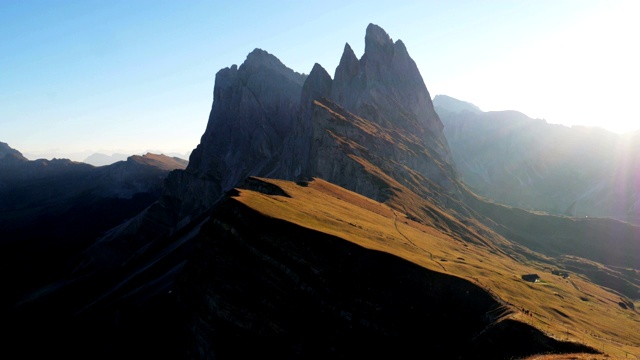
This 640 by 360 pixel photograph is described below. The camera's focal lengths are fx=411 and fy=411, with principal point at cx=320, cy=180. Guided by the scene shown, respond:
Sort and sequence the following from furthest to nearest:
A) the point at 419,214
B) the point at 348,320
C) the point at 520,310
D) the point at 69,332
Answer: the point at 419,214 → the point at 69,332 → the point at 348,320 → the point at 520,310

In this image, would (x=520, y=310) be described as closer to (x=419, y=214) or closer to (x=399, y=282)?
(x=399, y=282)

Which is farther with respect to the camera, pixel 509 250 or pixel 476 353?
pixel 509 250

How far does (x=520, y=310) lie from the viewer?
4956 cm

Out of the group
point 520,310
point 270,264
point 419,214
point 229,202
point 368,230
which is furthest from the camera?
point 419,214

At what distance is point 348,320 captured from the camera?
5288 cm

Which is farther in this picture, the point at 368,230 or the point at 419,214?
the point at 419,214

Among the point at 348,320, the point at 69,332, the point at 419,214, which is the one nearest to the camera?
the point at 348,320

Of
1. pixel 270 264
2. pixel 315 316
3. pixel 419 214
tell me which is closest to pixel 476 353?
pixel 315 316

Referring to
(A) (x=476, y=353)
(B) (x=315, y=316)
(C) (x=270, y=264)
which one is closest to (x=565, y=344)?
(A) (x=476, y=353)

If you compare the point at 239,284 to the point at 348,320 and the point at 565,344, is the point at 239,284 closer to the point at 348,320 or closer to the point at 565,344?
the point at 348,320

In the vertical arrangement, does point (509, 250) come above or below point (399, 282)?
below

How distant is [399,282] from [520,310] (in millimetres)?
14767

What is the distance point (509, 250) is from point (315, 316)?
15752cm

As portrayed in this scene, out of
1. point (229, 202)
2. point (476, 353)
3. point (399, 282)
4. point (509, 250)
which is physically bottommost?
point (509, 250)
